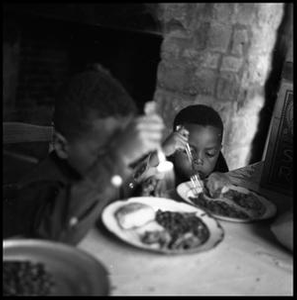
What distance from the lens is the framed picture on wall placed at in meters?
1.42

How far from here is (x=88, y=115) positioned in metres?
1.04

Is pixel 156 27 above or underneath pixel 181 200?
above

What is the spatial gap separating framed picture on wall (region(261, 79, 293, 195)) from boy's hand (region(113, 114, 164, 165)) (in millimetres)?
722

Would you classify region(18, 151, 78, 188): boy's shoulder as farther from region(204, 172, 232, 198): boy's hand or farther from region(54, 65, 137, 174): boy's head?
region(204, 172, 232, 198): boy's hand

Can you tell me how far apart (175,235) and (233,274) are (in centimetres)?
15

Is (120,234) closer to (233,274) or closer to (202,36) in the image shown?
(233,274)

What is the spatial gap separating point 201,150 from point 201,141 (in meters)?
0.03

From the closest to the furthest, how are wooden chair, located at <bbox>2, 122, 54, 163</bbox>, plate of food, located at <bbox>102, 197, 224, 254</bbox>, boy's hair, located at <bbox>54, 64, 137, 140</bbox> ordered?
1. plate of food, located at <bbox>102, 197, 224, 254</bbox>
2. boy's hair, located at <bbox>54, 64, 137, 140</bbox>
3. wooden chair, located at <bbox>2, 122, 54, 163</bbox>

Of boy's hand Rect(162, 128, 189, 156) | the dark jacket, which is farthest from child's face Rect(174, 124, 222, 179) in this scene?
the dark jacket

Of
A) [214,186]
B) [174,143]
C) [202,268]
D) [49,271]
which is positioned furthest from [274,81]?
[49,271]

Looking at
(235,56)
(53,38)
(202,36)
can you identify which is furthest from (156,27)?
(53,38)

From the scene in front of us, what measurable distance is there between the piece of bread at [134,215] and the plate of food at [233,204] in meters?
0.22

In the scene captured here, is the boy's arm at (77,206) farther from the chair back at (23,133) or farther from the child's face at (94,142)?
the chair back at (23,133)

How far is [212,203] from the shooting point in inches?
48.4
